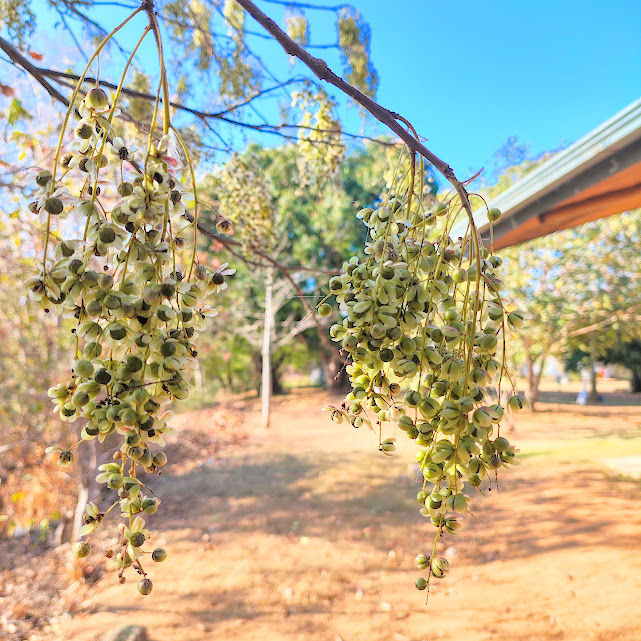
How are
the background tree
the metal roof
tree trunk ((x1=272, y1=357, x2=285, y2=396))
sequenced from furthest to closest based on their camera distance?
tree trunk ((x1=272, y1=357, x2=285, y2=396))
the background tree
the metal roof

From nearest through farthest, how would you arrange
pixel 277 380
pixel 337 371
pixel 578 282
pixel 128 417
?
pixel 128 417
pixel 337 371
pixel 578 282
pixel 277 380

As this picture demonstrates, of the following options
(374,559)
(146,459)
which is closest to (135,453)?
(146,459)

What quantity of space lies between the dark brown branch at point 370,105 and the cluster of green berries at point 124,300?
299 millimetres

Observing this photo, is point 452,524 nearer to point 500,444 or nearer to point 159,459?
point 500,444

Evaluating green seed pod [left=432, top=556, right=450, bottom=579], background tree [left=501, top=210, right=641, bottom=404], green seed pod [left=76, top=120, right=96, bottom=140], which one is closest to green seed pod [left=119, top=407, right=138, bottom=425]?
green seed pod [left=76, top=120, right=96, bottom=140]

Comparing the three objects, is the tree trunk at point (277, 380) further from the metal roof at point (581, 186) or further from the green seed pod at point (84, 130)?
the green seed pod at point (84, 130)

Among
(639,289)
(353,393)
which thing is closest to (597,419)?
Result: (639,289)

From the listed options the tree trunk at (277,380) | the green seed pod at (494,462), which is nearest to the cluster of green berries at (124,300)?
the green seed pod at (494,462)

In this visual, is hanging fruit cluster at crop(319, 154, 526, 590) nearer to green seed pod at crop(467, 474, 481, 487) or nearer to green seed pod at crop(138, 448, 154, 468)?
green seed pod at crop(467, 474, 481, 487)

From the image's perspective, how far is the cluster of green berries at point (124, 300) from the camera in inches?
22.7

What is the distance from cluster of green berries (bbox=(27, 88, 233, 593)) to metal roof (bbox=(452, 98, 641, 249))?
1.91 metres

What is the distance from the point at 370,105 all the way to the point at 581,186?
6.36 feet

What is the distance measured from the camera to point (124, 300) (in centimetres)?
57

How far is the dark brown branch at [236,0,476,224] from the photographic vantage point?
0.66 m
